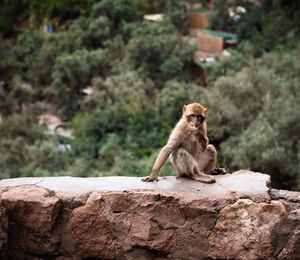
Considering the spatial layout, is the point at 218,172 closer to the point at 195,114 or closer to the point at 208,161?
the point at 208,161

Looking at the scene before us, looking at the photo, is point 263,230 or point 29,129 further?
point 29,129

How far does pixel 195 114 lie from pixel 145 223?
1.36 metres

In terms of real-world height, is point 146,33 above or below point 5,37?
above

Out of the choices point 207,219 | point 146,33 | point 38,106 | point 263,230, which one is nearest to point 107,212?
point 207,219

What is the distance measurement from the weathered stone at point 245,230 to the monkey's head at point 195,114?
40.9 inches

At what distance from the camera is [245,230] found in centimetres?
433

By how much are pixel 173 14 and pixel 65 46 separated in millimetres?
8055

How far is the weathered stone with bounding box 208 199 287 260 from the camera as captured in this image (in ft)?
14.0

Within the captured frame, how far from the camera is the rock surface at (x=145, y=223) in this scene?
4293 mm

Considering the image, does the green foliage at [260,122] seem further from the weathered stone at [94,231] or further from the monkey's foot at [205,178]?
the weathered stone at [94,231]

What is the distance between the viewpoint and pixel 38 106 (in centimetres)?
2148

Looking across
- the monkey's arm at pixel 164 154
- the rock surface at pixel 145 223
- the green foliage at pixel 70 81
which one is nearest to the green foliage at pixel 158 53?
the green foliage at pixel 70 81

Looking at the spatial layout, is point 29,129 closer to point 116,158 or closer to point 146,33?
point 116,158

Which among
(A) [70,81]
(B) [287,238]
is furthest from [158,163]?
(A) [70,81]
